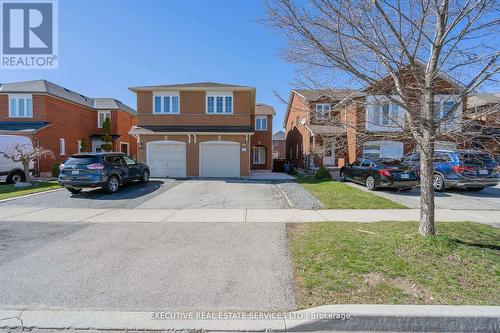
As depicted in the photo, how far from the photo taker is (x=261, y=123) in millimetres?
27094

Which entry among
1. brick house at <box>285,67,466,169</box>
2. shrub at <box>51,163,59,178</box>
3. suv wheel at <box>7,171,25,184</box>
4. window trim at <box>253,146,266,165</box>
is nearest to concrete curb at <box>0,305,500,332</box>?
brick house at <box>285,67,466,169</box>

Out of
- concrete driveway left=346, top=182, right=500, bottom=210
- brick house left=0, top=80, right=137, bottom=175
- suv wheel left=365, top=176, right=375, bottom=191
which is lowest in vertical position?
concrete driveway left=346, top=182, right=500, bottom=210

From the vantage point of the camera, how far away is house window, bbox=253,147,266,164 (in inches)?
1038

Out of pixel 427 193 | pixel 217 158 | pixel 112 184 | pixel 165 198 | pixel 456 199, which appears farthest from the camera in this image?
pixel 217 158

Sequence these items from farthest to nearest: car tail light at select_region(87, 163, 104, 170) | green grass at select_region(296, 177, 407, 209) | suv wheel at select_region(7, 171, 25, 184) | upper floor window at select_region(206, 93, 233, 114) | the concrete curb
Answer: upper floor window at select_region(206, 93, 233, 114)
suv wheel at select_region(7, 171, 25, 184)
car tail light at select_region(87, 163, 104, 170)
green grass at select_region(296, 177, 407, 209)
the concrete curb

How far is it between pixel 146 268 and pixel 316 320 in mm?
2655

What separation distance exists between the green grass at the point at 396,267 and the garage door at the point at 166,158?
43.7 ft

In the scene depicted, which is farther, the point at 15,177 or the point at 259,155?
the point at 259,155

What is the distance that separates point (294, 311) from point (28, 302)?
3.25m

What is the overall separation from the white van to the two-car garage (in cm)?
694

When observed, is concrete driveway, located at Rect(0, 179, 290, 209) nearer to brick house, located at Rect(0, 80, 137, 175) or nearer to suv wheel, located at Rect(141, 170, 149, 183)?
suv wheel, located at Rect(141, 170, 149, 183)

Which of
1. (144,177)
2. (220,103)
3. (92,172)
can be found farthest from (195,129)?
(92,172)

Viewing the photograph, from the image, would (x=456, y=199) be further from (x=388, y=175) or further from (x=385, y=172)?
(x=385, y=172)

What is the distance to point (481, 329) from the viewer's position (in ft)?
9.05
